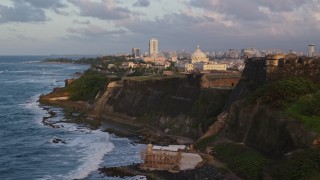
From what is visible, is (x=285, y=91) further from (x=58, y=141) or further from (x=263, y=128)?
(x=58, y=141)

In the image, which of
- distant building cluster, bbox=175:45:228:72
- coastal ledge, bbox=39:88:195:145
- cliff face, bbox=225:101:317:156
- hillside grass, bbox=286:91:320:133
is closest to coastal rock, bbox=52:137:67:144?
coastal ledge, bbox=39:88:195:145

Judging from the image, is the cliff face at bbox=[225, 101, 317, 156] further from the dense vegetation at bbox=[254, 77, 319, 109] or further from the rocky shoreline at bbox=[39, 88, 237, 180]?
the rocky shoreline at bbox=[39, 88, 237, 180]

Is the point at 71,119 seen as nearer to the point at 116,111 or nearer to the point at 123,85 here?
the point at 116,111

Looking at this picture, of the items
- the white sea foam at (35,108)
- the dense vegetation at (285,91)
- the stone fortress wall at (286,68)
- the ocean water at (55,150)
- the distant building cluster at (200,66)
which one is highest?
the stone fortress wall at (286,68)

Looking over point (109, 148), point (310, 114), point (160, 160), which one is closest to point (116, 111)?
point (109, 148)

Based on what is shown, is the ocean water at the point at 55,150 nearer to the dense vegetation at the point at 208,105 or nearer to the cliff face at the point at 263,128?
the dense vegetation at the point at 208,105

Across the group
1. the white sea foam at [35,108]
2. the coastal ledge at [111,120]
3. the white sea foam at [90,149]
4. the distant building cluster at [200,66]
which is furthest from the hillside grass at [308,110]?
the distant building cluster at [200,66]
